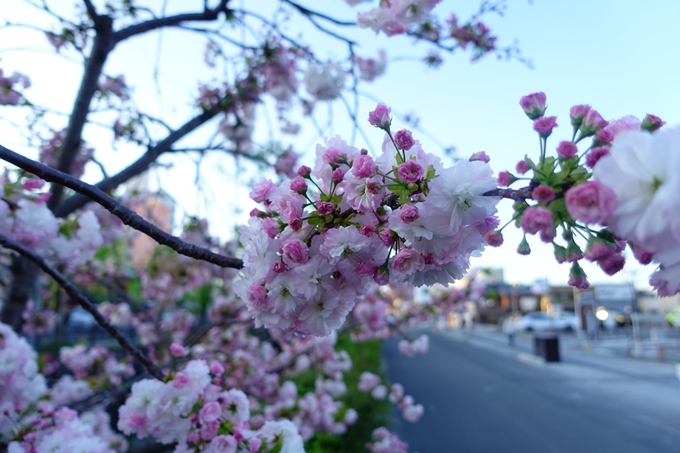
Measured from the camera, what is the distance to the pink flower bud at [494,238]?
2.48 ft

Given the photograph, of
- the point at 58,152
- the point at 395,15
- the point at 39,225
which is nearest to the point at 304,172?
the point at 395,15

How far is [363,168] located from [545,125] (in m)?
0.33

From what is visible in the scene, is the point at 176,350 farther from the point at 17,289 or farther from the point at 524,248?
the point at 17,289

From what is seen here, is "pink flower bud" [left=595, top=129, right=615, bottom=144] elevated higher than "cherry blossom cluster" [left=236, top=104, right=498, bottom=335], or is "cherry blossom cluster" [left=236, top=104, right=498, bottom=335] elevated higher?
"pink flower bud" [left=595, top=129, right=615, bottom=144]

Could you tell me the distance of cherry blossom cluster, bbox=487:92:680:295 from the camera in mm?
537

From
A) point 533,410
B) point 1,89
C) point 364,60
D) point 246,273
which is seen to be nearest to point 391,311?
point 533,410

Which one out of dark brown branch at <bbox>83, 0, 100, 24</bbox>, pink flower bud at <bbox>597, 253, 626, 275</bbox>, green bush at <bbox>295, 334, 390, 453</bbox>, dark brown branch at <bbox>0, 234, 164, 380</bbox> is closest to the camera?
pink flower bud at <bbox>597, 253, 626, 275</bbox>

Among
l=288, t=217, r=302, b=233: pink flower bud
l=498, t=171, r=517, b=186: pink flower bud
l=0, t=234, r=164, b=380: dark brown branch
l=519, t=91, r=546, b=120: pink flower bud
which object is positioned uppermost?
l=519, t=91, r=546, b=120: pink flower bud

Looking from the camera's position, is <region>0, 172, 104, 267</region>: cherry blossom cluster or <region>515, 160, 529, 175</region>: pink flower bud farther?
<region>0, 172, 104, 267</region>: cherry blossom cluster

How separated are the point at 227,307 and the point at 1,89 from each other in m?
3.27

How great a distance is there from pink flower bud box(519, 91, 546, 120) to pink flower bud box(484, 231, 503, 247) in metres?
0.23

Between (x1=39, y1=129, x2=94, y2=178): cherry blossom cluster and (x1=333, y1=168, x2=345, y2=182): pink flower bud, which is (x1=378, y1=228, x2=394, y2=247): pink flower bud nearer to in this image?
(x1=333, y1=168, x2=345, y2=182): pink flower bud

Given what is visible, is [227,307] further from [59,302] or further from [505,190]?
[505,190]

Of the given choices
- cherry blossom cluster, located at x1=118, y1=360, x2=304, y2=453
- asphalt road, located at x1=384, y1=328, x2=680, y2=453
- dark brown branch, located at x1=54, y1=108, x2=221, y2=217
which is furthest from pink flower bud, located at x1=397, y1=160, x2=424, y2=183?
asphalt road, located at x1=384, y1=328, x2=680, y2=453
